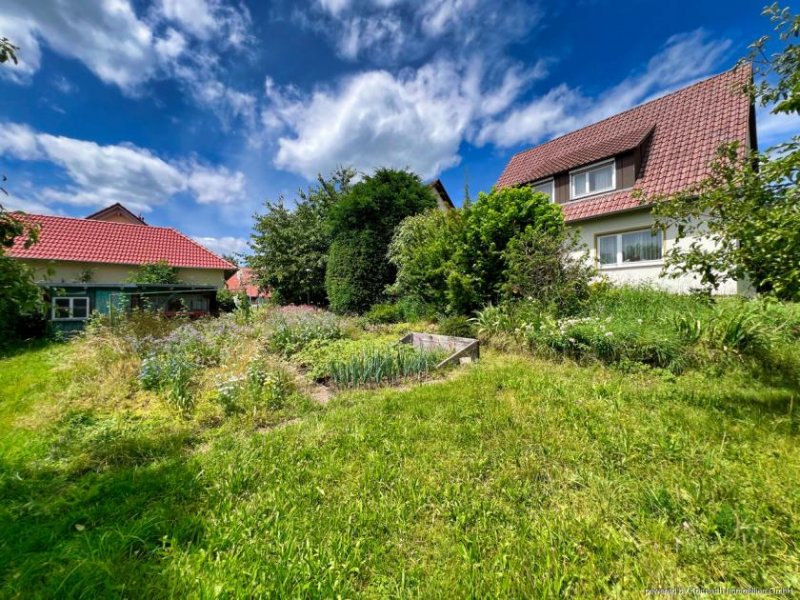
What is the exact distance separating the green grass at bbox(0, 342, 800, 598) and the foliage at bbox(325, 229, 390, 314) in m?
9.46

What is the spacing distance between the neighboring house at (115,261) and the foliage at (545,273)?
435 inches

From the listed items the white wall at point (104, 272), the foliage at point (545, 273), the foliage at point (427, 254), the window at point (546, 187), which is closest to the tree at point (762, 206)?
the foliage at point (545, 273)

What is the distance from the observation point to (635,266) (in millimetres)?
11164

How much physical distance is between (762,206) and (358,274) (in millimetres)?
11537

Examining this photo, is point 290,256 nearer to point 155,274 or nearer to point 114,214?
point 155,274

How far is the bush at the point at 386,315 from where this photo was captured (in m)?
11.1

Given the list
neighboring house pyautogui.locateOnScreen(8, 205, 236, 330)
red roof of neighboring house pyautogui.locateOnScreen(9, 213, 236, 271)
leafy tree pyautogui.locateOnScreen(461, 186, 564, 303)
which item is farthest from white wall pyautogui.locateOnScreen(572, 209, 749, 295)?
red roof of neighboring house pyautogui.locateOnScreen(9, 213, 236, 271)

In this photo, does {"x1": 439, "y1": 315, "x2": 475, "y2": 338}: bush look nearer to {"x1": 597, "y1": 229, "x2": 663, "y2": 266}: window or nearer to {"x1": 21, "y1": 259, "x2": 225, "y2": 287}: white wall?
{"x1": 597, "y1": 229, "x2": 663, "y2": 266}: window

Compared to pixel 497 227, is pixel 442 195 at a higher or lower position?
higher

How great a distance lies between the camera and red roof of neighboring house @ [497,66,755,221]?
1034 cm

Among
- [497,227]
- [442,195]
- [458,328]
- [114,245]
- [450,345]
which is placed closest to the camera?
[450,345]

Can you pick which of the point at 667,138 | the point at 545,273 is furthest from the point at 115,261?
the point at 667,138

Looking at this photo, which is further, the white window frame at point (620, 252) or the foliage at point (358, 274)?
the foliage at point (358, 274)

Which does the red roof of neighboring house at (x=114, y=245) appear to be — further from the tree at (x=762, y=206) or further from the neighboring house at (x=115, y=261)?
the tree at (x=762, y=206)
